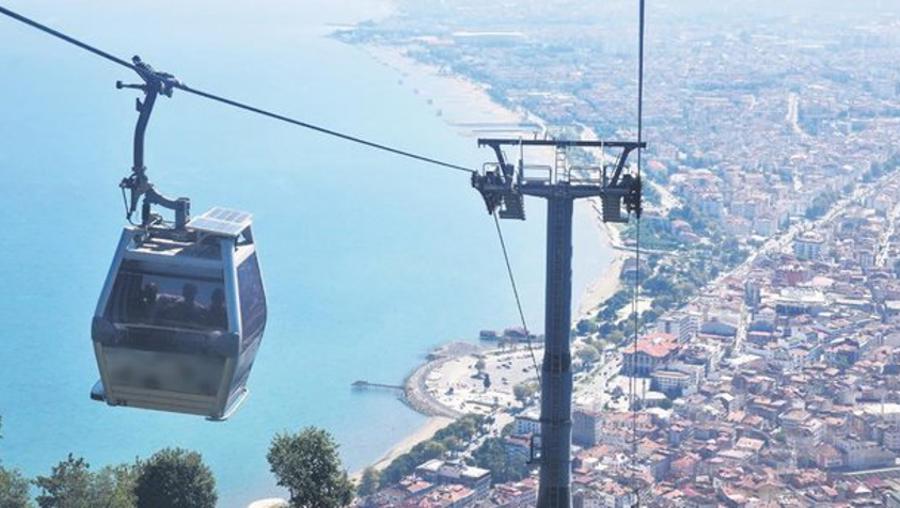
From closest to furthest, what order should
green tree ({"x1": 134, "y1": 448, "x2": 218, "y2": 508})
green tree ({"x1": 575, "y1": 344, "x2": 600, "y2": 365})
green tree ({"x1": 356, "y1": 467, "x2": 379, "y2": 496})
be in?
green tree ({"x1": 134, "y1": 448, "x2": 218, "y2": 508})
green tree ({"x1": 356, "y1": 467, "x2": 379, "y2": 496})
green tree ({"x1": 575, "y1": 344, "x2": 600, "y2": 365})

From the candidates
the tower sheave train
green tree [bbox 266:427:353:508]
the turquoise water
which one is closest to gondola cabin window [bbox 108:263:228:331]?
the tower sheave train

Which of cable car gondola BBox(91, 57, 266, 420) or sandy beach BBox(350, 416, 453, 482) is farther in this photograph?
sandy beach BBox(350, 416, 453, 482)

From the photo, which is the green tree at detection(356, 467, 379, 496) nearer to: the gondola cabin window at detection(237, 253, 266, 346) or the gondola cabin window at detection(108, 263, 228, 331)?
the gondola cabin window at detection(237, 253, 266, 346)

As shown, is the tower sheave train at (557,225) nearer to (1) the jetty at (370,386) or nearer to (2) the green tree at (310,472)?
(2) the green tree at (310,472)

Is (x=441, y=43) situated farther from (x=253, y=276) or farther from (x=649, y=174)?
(x=253, y=276)

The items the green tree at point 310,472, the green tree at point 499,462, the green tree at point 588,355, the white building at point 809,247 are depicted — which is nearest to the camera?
the green tree at point 310,472

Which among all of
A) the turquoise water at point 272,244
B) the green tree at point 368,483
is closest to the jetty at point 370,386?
the turquoise water at point 272,244
